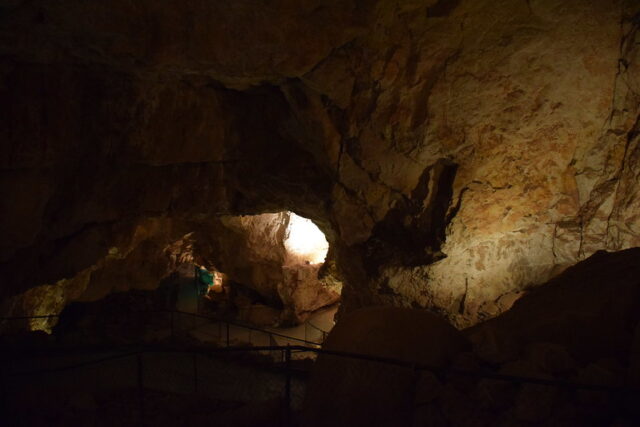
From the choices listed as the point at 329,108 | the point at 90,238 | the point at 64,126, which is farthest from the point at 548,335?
the point at 90,238

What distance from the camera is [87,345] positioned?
830 cm

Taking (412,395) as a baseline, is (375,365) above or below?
above

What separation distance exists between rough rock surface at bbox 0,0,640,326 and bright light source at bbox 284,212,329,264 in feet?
22.2

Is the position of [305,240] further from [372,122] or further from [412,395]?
[412,395]

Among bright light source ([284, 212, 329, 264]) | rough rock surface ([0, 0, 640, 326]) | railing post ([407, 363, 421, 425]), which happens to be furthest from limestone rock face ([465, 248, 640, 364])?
bright light source ([284, 212, 329, 264])

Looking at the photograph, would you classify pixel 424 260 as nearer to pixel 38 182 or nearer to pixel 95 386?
pixel 95 386

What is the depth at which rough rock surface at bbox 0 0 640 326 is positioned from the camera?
5844 mm

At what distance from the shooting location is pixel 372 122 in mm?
6855

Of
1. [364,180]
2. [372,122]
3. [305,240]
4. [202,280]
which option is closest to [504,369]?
[372,122]

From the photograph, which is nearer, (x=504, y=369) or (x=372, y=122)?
(x=504, y=369)

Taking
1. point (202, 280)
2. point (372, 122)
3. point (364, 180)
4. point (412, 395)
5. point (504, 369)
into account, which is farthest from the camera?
point (202, 280)

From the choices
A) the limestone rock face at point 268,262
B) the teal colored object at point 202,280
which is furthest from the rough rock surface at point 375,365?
the teal colored object at point 202,280

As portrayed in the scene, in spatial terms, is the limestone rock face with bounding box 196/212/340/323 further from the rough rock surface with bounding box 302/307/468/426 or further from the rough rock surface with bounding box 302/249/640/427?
the rough rock surface with bounding box 302/249/640/427

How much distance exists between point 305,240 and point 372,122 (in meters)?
9.42
